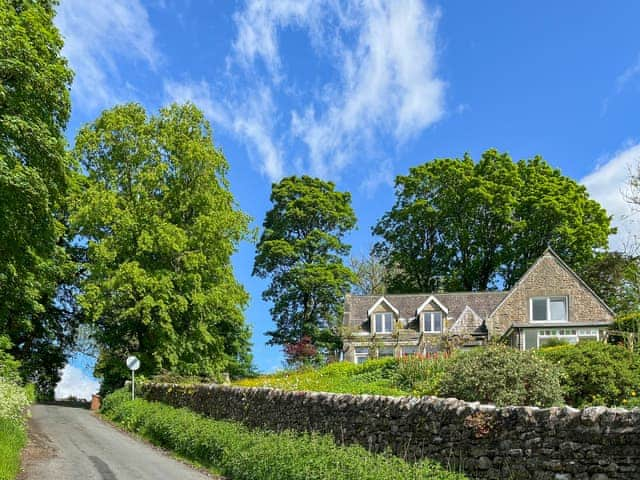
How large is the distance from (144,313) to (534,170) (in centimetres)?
3357

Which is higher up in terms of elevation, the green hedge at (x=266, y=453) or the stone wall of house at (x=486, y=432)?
the stone wall of house at (x=486, y=432)

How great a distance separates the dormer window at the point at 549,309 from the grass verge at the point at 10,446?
3013 centimetres

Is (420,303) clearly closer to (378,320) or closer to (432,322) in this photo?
(432,322)

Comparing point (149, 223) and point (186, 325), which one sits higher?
point (149, 223)

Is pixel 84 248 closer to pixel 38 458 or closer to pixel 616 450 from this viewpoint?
pixel 38 458

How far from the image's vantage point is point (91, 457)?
573 inches

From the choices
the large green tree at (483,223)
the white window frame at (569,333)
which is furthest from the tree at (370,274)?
the white window frame at (569,333)

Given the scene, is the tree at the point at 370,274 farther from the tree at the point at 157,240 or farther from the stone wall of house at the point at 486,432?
the stone wall of house at the point at 486,432

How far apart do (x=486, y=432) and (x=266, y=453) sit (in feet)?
16.6

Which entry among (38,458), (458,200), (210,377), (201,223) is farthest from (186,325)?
(458,200)

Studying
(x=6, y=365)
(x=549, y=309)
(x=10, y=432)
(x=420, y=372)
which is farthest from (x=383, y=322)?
(x=10, y=432)

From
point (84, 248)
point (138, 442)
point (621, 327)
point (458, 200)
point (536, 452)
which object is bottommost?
point (138, 442)

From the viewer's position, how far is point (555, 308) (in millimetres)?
36500

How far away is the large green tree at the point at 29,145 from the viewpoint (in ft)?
58.5
